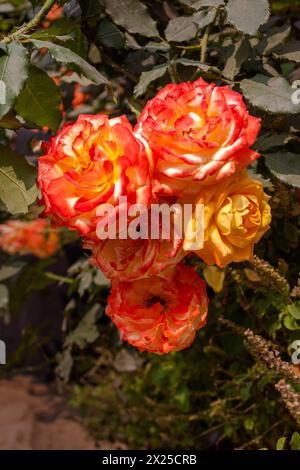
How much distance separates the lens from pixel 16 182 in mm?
706

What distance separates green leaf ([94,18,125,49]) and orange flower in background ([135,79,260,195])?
0.81 ft

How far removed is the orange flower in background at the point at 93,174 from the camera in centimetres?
57

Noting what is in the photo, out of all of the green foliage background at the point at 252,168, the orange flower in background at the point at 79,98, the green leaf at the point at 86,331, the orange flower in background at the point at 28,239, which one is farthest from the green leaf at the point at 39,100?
the orange flower in background at the point at 28,239

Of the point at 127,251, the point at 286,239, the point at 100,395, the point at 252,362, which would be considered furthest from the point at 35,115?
the point at 100,395

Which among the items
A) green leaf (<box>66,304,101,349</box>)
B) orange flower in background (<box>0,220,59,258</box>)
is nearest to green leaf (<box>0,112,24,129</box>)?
green leaf (<box>66,304,101,349</box>)

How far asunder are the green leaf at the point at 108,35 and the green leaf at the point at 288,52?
17cm

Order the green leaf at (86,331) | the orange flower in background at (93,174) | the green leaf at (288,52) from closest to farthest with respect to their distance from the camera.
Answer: the orange flower in background at (93,174)
the green leaf at (288,52)
the green leaf at (86,331)

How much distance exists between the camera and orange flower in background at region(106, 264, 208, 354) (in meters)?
0.65

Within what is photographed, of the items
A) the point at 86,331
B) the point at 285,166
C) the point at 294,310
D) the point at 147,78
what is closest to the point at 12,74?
the point at 147,78

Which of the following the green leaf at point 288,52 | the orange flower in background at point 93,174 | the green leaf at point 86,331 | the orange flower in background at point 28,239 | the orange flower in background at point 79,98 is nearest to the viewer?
the orange flower in background at point 93,174

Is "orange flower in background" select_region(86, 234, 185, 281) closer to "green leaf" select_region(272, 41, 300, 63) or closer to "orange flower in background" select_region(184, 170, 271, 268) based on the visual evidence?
"orange flower in background" select_region(184, 170, 271, 268)

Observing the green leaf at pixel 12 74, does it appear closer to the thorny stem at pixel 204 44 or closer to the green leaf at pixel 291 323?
the thorny stem at pixel 204 44

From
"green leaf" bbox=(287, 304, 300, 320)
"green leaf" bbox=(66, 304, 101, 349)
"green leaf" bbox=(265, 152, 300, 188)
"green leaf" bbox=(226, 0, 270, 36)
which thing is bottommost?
"green leaf" bbox=(66, 304, 101, 349)
